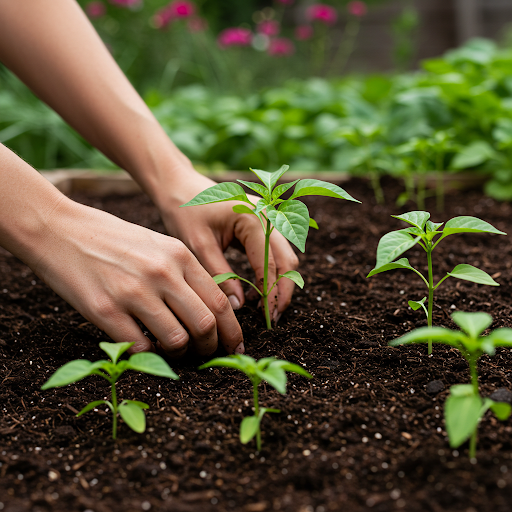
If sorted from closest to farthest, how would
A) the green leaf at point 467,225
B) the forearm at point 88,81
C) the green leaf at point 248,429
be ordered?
the green leaf at point 248,429 → the green leaf at point 467,225 → the forearm at point 88,81

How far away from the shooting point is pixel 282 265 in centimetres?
138

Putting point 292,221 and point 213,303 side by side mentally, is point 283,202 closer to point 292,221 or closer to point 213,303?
point 292,221

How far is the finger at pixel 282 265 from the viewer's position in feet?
4.50

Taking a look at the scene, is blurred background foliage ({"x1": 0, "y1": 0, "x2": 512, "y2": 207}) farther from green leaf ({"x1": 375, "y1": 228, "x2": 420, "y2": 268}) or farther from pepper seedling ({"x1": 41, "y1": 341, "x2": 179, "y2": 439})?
pepper seedling ({"x1": 41, "y1": 341, "x2": 179, "y2": 439})

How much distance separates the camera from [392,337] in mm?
1283

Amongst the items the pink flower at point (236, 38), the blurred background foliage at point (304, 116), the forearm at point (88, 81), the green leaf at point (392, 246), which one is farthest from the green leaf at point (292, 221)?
the pink flower at point (236, 38)

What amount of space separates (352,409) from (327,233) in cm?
112

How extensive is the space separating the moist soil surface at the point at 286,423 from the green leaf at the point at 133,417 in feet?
0.22

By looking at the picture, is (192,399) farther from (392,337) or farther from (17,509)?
(392,337)

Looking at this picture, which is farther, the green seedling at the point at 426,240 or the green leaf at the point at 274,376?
the green seedling at the point at 426,240

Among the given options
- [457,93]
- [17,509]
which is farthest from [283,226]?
[457,93]

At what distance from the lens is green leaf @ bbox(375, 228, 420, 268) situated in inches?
36.6

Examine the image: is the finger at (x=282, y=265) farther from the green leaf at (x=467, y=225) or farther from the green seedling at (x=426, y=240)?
the green leaf at (x=467, y=225)

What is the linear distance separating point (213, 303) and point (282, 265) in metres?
0.29
